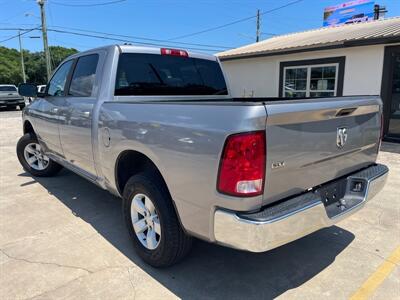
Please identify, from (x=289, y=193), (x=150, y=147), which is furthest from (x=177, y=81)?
(x=289, y=193)

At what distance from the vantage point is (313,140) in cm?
242

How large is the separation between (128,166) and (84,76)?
1440 mm

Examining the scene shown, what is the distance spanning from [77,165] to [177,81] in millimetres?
1681

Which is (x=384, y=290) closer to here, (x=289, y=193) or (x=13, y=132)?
(x=289, y=193)

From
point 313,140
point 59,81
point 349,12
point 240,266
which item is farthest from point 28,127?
point 349,12

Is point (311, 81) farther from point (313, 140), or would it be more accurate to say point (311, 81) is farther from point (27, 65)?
point (27, 65)

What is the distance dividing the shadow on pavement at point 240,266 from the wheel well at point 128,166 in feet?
2.27

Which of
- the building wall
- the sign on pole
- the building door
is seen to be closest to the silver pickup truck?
the building wall

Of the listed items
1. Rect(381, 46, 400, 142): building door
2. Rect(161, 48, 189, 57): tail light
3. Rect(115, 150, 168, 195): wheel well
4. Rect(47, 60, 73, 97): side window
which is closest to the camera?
Rect(115, 150, 168, 195): wheel well

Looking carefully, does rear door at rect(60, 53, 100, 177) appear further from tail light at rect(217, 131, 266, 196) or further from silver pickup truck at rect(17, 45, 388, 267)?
tail light at rect(217, 131, 266, 196)

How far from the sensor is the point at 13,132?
485 inches

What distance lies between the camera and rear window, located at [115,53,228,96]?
11.8ft

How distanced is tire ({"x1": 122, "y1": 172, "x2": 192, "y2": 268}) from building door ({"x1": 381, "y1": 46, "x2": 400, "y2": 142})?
8.96m

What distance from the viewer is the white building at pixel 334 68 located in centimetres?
962
